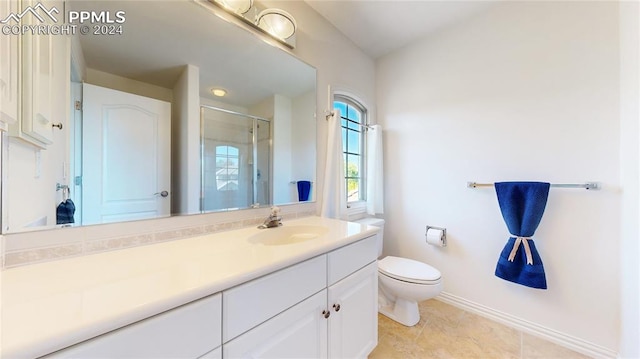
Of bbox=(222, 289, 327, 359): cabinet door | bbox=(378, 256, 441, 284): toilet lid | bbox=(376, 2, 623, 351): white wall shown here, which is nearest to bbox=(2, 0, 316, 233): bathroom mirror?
bbox=(222, 289, 327, 359): cabinet door

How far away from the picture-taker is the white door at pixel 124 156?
2.90 ft

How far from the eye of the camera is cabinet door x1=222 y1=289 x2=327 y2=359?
0.69 m

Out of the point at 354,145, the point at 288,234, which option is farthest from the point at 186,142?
the point at 354,145

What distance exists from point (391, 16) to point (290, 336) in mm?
2289

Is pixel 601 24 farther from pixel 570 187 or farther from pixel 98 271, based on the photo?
pixel 98 271

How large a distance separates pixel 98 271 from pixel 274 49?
4.83 ft

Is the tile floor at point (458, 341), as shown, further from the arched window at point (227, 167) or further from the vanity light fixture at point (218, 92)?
the vanity light fixture at point (218, 92)

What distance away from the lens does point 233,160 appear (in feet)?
4.36

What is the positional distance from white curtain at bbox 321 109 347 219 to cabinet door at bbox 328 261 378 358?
59 cm

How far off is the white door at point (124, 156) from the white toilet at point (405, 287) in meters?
1.49

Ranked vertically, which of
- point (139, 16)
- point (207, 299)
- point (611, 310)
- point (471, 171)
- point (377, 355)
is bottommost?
point (377, 355)

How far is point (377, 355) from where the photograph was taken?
1.40 meters

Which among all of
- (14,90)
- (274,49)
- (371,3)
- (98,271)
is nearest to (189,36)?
(274,49)

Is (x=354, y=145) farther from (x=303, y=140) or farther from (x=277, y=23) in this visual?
(x=277, y=23)
